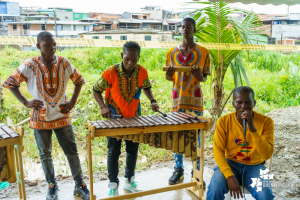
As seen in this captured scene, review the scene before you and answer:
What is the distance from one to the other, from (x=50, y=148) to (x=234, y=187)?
6.78 ft

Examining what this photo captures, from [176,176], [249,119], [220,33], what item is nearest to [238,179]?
[249,119]

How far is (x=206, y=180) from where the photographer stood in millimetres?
4008

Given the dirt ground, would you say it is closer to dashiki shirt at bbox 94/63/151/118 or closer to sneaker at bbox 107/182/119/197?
sneaker at bbox 107/182/119/197

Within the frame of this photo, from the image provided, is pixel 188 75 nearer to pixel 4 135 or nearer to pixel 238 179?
pixel 238 179

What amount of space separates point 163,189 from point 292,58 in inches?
337

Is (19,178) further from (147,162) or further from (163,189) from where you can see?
(147,162)

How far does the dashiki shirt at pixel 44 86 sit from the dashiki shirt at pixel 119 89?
0.43m

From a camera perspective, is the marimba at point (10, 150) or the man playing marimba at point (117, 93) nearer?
the marimba at point (10, 150)

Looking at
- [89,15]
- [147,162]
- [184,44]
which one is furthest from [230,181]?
[89,15]

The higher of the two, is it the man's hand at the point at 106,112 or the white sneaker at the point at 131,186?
the man's hand at the point at 106,112

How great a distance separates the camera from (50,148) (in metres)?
3.34

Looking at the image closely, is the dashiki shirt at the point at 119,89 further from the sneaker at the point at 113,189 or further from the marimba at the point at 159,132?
the sneaker at the point at 113,189

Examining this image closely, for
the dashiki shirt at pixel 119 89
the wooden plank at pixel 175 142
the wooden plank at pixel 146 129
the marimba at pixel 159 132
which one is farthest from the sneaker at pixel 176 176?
the dashiki shirt at pixel 119 89

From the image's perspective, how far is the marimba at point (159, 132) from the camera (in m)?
2.91
